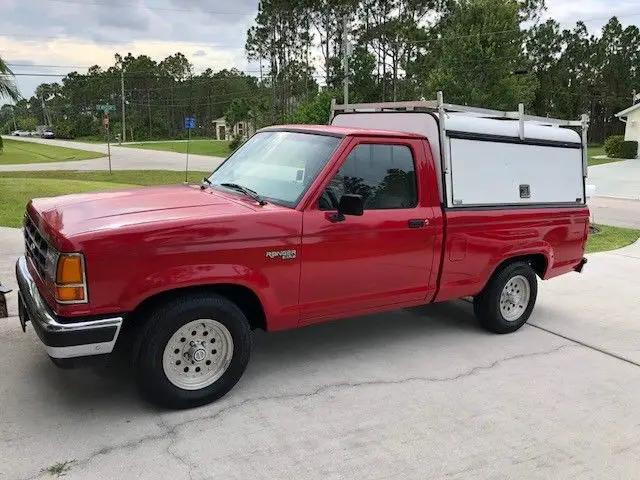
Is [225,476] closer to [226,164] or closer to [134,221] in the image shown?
[134,221]

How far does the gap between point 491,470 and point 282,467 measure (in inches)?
46.9

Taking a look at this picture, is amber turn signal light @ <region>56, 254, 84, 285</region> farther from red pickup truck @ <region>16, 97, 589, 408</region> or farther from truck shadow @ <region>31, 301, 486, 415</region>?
truck shadow @ <region>31, 301, 486, 415</region>

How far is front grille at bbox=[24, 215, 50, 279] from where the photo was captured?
12.2ft

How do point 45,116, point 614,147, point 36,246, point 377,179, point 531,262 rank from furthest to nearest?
point 45,116 < point 614,147 < point 531,262 < point 377,179 < point 36,246

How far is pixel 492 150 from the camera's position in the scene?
525cm

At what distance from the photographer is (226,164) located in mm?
5152

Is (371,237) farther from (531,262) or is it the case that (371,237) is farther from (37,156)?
(37,156)

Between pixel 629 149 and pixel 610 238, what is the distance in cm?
3116

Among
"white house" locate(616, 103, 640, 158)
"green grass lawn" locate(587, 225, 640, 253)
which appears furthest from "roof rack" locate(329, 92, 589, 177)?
"white house" locate(616, 103, 640, 158)

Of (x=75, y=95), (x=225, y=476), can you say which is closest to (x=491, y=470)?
(x=225, y=476)

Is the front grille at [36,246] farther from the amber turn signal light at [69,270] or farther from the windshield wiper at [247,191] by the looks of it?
the windshield wiper at [247,191]

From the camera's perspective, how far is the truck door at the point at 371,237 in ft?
13.6

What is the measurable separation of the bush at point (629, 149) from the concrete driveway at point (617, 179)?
281 centimetres

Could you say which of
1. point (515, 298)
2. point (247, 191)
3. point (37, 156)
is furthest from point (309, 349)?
point (37, 156)
